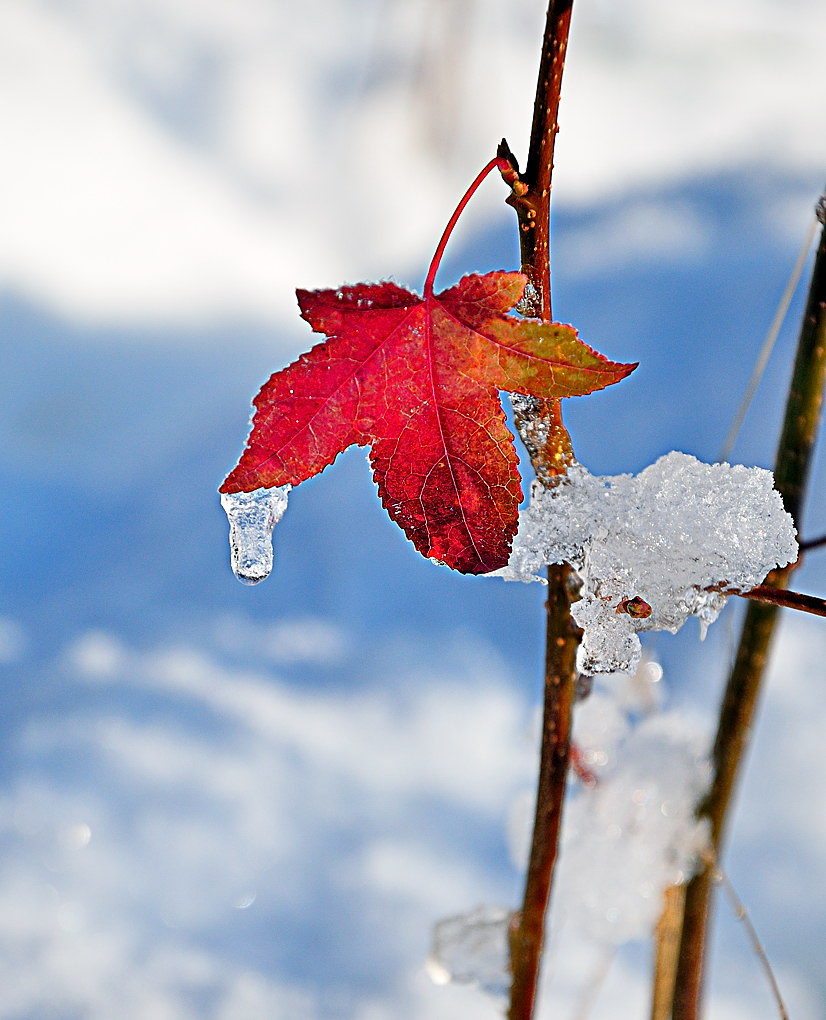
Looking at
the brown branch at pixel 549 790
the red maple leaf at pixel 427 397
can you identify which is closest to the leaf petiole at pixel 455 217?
the red maple leaf at pixel 427 397

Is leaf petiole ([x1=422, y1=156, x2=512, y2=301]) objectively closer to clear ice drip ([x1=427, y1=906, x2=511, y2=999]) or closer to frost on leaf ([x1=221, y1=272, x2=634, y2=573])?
frost on leaf ([x1=221, y1=272, x2=634, y2=573])

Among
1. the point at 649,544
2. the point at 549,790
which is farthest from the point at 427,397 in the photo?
the point at 549,790

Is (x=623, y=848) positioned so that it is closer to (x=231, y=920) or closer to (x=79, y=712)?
(x=231, y=920)

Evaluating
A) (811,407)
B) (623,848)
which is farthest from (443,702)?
(811,407)

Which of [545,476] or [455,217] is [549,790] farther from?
[455,217]

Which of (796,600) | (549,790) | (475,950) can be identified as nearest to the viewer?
(796,600)

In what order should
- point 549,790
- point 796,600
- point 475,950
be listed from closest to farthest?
point 796,600 → point 549,790 → point 475,950
